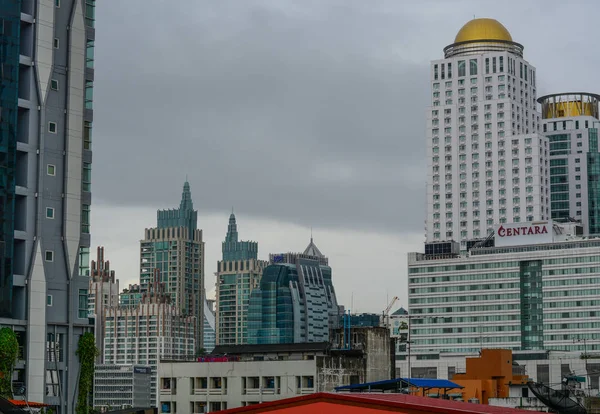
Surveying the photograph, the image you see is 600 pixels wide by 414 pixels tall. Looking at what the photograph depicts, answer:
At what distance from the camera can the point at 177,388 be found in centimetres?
15325

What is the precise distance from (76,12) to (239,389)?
Result: 51.4m

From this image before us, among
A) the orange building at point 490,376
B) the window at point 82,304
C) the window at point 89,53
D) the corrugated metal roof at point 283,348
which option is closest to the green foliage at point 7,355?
the window at point 82,304

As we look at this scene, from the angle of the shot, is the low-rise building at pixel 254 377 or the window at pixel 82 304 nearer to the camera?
the window at pixel 82 304

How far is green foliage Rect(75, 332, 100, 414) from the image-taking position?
410 ft

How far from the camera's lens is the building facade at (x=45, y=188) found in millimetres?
119875

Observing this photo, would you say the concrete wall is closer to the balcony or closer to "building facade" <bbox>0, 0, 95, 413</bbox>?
the balcony

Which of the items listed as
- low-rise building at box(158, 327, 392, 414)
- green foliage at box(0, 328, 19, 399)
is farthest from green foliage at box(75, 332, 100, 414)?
Answer: low-rise building at box(158, 327, 392, 414)

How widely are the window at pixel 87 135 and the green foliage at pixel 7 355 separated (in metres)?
23.8

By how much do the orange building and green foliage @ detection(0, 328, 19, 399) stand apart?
7291 centimetres

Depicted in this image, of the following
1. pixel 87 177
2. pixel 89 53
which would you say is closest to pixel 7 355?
pixel 87 177

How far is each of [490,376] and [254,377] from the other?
45.9 metres

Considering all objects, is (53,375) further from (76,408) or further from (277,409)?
(277,409)

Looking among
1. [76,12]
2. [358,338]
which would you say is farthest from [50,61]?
[358,338]

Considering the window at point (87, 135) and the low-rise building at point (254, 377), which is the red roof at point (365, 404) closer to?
the window at point (87, 135)
